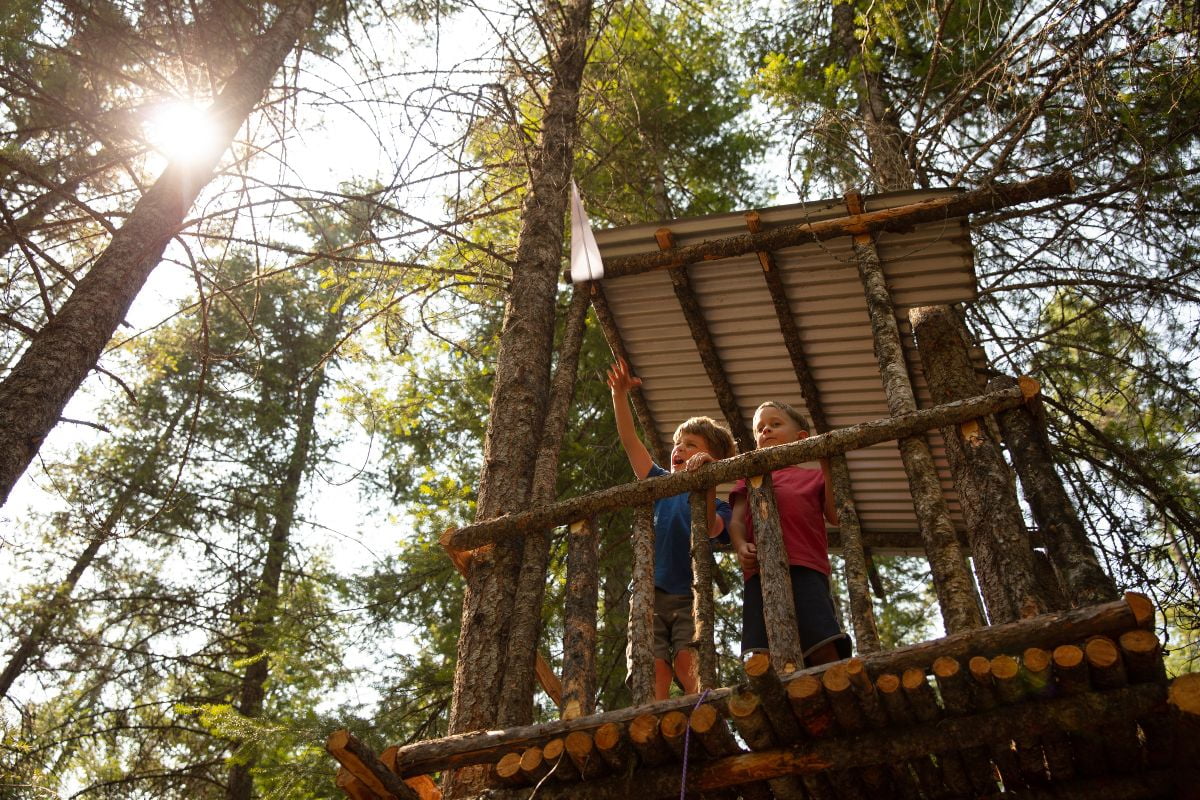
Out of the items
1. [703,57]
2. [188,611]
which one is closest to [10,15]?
[703,57]

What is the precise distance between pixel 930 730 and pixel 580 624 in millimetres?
1716

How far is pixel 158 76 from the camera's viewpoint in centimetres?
676

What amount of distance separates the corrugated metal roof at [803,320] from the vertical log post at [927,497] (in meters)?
0.58

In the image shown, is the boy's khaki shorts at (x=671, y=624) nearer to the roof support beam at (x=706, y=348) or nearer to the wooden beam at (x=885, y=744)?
the wooden beam at (x=885, y=744)

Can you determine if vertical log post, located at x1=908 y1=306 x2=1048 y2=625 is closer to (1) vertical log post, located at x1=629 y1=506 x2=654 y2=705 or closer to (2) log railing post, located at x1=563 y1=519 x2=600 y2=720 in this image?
(1) vertical log post, located at x1=629 y1=506 x2=654 y2=705

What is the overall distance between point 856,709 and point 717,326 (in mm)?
4061

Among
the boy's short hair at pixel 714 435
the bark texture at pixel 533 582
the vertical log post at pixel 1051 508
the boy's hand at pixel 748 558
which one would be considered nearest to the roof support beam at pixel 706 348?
the bark texture at pixel 533 582

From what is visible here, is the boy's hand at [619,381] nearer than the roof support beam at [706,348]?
Yes

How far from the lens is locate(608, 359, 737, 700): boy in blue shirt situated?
4617mm

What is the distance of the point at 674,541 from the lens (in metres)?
4.98

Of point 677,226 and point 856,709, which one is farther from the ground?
point 677,226

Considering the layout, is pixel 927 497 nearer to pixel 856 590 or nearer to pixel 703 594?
pixel 856 590

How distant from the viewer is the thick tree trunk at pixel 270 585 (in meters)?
10.4

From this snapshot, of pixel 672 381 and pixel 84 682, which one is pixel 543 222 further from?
pixel 84 682
